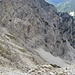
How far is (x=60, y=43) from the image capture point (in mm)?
162250

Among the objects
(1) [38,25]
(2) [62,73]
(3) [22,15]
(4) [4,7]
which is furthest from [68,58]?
(2) [62,73]

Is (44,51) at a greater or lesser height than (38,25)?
lesser

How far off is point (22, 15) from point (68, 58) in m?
48.2

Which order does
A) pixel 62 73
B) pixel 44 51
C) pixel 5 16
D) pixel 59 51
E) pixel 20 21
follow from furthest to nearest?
pixel 59 51 → pixel 44 51 → pixel 20 21 → pixel 5 16 → pixel 62 73

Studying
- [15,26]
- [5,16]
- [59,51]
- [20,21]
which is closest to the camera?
[5,16]

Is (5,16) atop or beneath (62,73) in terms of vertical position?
atop

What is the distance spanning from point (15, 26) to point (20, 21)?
1016 cm

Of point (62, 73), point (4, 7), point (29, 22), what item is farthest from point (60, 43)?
point (62, 73)

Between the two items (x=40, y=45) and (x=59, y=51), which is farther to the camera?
(x=59, y=51)

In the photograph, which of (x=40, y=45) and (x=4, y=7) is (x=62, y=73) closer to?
(x=4, y=7)

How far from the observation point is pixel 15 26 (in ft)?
411

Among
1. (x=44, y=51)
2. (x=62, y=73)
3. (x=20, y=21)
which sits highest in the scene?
(x=20, y=21)

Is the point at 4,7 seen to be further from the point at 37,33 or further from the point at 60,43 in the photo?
the point at 60,43

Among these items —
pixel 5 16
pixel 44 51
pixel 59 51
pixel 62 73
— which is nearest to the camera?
pixel 62 73
